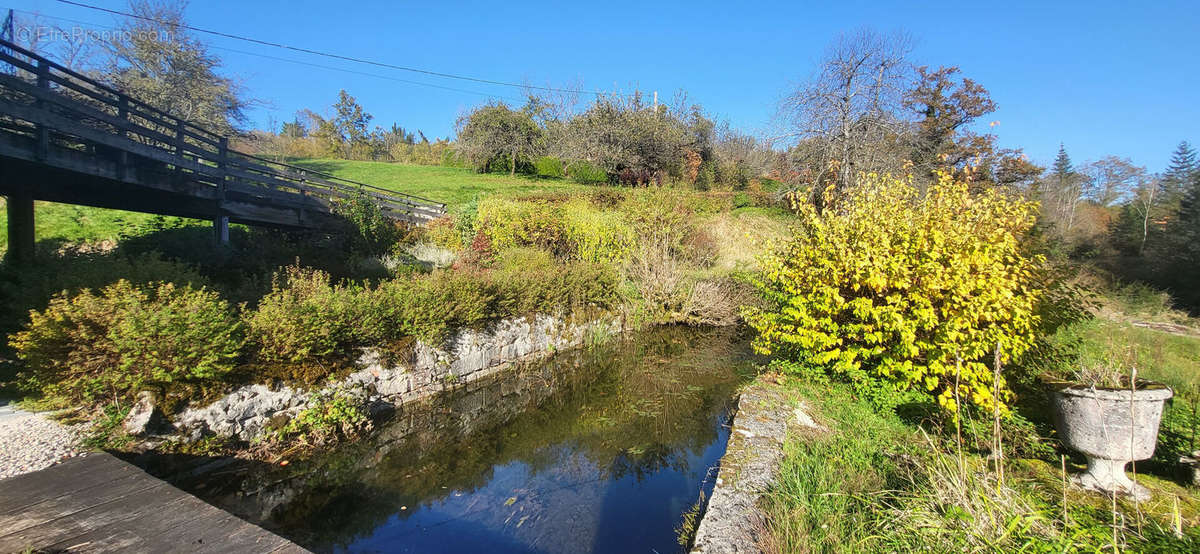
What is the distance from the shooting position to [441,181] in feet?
84.9

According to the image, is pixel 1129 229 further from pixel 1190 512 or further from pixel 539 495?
pixel 539 495

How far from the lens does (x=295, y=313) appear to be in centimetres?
561

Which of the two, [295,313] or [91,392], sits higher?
[295,313]

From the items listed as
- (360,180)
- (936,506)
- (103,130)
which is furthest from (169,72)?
(936,506)

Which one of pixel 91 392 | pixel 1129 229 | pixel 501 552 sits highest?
pixel 1129 229

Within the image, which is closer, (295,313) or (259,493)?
(259,493)

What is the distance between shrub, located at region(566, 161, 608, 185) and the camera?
2742 cm

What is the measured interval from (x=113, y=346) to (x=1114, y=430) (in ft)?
27.4

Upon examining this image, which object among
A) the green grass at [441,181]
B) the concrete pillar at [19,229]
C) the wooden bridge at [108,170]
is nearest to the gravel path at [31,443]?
the wooden bridge at [108,170]

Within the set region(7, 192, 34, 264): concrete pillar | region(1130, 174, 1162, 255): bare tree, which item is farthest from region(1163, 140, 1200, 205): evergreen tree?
region(7, 192, 34, 264): concrete pillar

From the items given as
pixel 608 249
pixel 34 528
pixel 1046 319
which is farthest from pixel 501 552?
pixel 608 249

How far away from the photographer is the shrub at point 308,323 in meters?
5.35

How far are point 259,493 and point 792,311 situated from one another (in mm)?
5899

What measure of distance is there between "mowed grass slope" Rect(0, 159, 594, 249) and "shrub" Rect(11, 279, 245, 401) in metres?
7.58
